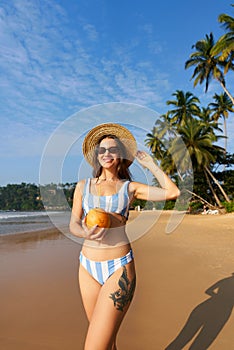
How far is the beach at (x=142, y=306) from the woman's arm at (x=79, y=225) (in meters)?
0.74

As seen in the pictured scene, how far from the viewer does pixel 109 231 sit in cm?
221

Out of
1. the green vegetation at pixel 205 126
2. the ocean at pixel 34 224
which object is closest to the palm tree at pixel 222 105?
the green vegetation at pixel 205 126

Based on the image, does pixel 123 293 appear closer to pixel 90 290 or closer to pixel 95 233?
pixel 90 290

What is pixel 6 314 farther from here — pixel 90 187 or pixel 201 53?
pixel 201 53

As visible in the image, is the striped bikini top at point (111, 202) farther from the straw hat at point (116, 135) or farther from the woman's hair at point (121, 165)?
the straw hat at point (116, 135)

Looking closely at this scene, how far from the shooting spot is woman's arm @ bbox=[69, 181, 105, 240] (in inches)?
78.4

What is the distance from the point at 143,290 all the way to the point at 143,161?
3.72 m

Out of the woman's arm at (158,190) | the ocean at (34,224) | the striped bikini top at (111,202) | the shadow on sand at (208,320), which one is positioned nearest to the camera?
the striped bikini top at (111,202)

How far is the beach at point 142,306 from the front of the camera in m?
3.53

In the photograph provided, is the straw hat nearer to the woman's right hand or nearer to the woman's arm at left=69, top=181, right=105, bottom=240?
the woman's arm at left=69, top=181, right=105, bottom=240

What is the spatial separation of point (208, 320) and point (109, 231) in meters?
2.82

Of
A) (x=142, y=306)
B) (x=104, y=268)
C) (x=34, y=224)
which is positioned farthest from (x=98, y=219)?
(x=34, y=224)

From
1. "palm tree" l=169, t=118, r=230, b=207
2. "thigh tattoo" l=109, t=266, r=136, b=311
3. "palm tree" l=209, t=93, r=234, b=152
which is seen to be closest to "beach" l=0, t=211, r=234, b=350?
"thigh tattoo" l=109, t=266, r=136, b=311

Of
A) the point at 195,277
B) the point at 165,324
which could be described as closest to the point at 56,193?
the point at 165,324
